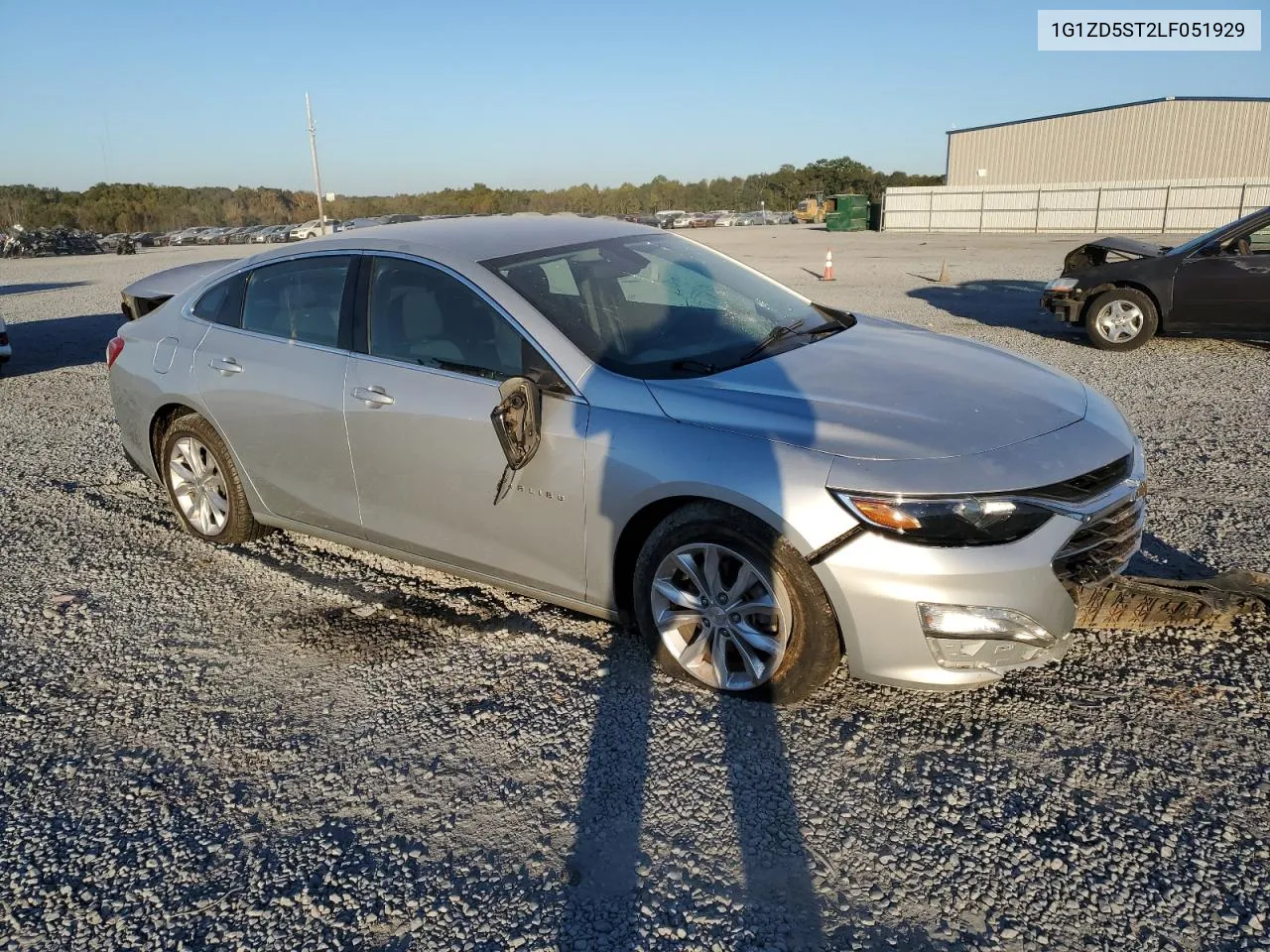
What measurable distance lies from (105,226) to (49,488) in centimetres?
8086

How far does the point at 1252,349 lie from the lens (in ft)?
33.0

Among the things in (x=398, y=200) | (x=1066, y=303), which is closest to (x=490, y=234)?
(x=1066, y=303)

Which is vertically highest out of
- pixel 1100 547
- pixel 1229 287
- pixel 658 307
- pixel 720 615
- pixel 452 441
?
pixel 658 307

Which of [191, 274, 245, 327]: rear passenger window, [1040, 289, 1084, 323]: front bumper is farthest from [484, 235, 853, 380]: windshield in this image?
[1040, 289, 1084, 323]: front bumper

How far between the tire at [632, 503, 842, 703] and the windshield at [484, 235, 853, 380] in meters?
0.66

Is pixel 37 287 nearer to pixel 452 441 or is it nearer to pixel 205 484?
pixel 205 484

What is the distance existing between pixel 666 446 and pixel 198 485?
302cm

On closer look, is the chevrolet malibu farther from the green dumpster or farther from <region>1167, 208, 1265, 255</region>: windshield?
the green dumpster

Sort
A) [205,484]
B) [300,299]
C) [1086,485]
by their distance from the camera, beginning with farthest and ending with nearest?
1. [205,484]
2. [300,299]
3. [1086,485]

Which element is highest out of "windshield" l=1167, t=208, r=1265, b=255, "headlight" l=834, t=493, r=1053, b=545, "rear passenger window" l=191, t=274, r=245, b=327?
"windshield" l=1167, t=208, r=1265, b=255

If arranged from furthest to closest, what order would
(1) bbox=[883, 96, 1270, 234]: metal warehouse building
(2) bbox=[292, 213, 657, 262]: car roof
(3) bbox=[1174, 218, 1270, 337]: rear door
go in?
(1) bbox=[883, 96, 1270, 234]: metal warehouse building < (3) bbox=[1174, 218, 1270, 337]: rear door < (2) bbox=[292, 213, 657, 262]: car roof

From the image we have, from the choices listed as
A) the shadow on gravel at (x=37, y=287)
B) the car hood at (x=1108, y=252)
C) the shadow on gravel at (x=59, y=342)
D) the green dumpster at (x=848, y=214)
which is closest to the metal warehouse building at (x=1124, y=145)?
the green dumpster at (x=848, y=214)

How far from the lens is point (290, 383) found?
4336mm

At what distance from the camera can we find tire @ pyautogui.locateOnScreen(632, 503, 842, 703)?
312cm
